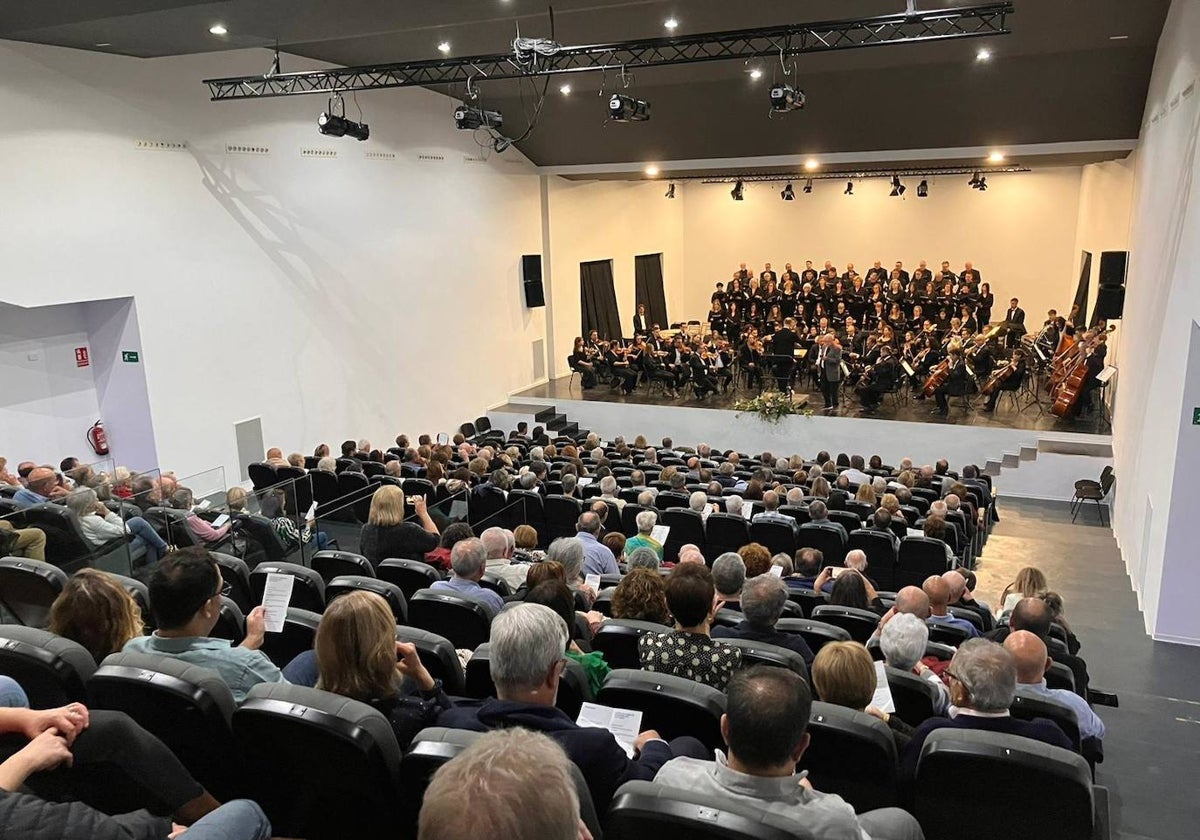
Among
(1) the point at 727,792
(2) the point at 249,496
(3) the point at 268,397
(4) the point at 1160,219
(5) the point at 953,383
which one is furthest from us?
(5) the point at 953,383

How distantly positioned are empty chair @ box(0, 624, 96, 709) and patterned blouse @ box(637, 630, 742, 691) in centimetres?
188

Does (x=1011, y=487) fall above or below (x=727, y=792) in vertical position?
below

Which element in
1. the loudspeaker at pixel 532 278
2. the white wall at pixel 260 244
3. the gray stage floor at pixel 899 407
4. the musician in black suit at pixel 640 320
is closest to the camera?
the white wall at pixel 260 244

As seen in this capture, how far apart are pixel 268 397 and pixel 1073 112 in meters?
12.0

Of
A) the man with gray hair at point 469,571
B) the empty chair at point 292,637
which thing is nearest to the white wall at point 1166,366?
the man with gray hair at point 469,571

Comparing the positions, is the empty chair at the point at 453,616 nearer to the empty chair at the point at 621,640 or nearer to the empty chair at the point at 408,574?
the empty chair at the point at 621,640

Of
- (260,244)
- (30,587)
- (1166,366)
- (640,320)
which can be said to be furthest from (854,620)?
(640,320)

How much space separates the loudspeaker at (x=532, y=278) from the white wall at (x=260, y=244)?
675 mm

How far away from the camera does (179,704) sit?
2.34 metres

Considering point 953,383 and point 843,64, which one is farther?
point 953,383

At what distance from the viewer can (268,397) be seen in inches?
453

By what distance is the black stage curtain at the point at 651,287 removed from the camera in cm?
2142

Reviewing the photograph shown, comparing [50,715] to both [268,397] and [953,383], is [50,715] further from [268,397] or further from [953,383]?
[953,383]

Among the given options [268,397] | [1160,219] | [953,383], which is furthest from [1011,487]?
[268,397]
